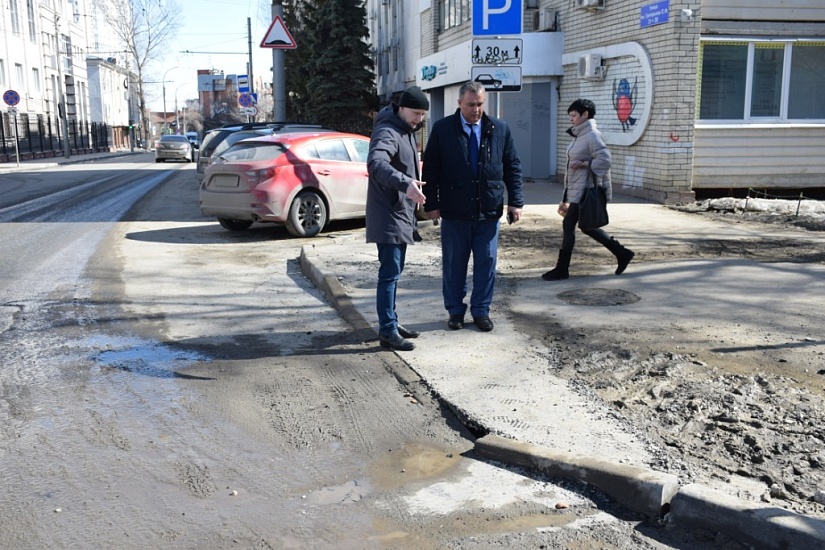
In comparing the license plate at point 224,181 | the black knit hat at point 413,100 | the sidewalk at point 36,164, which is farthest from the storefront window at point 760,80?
the sidewalk at point 36,164

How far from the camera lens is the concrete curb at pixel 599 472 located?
11.5 ft

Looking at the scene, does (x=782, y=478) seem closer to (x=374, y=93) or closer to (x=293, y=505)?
(x=293, y=505)

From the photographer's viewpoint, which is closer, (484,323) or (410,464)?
(410,464)

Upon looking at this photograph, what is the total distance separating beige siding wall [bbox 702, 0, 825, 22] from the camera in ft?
47.9

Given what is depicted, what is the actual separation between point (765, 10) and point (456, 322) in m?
11.7

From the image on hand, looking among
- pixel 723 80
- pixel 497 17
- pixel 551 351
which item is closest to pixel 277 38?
pixel 723 80

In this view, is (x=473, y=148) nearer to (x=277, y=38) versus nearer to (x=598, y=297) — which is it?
(x=598, y=297)

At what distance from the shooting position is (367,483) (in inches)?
151

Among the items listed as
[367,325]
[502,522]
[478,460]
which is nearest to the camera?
[502,522]

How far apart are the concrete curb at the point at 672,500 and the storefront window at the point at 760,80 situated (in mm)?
12736

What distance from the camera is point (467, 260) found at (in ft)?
20.7

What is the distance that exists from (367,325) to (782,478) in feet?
11.6

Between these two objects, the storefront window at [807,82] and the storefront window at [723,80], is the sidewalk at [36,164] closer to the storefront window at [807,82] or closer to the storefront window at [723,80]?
the storefront window at [723,80]

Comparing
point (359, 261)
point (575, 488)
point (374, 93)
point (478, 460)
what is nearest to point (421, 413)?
point (478, 460)
